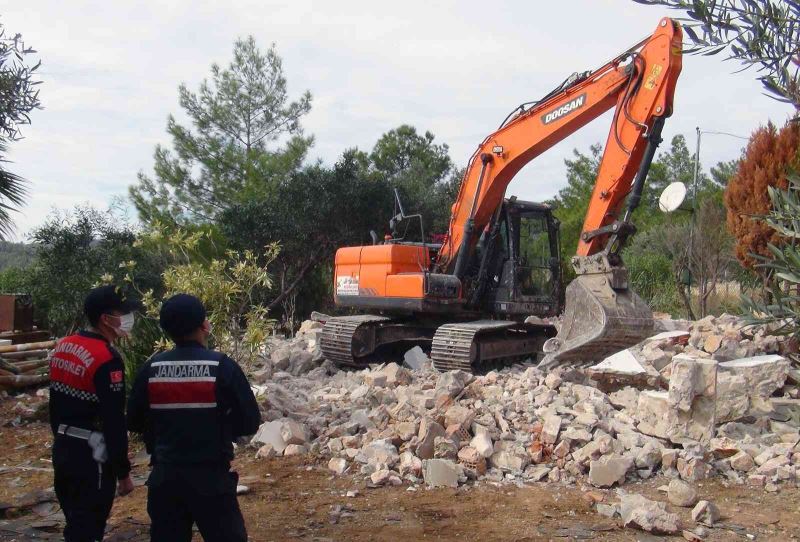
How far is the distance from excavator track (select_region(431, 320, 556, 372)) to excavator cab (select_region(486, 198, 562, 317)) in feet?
0.99

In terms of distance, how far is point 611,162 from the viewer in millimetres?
8750

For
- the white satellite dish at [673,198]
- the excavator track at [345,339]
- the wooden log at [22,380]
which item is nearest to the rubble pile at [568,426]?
the white satellite dish at [673,198]

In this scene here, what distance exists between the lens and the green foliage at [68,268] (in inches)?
577

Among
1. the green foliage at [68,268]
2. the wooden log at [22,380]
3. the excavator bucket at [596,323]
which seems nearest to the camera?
the excavator bucket at [596,323]

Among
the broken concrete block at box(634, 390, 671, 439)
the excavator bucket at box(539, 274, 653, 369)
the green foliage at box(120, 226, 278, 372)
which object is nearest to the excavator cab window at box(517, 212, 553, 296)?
the excavator bucket at box(539, 274, 653, 369)

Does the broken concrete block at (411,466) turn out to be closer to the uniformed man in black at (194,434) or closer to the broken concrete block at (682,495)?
the broken concrete block at (682,495)

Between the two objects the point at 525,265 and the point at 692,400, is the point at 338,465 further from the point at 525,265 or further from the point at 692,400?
the point at 525,265

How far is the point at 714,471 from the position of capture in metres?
6.22

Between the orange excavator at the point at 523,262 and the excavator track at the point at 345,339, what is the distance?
19 mm

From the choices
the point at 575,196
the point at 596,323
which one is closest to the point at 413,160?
the point at 575,196

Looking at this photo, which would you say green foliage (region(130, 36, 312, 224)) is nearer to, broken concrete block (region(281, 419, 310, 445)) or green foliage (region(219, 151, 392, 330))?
green foliage (region(219, 151, 392, 330))

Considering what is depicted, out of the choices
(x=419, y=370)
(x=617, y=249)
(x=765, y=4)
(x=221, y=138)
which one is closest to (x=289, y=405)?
(x=419, y=370)

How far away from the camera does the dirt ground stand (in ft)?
16.2

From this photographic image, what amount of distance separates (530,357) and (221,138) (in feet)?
56.3
